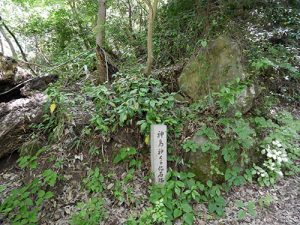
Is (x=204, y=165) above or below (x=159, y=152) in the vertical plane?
below

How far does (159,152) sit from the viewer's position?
3.16 meters

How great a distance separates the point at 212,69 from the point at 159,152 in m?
1.89

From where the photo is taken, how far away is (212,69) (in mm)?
4145

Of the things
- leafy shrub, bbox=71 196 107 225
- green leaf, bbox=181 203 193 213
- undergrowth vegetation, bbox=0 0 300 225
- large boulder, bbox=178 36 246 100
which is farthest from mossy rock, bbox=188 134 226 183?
leafy shrub, bbox=71 196 107 225

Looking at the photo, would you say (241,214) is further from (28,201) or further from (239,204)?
(28,201)

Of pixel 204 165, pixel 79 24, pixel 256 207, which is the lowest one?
pixel 256 207

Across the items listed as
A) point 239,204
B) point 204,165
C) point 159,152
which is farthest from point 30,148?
point 239,204

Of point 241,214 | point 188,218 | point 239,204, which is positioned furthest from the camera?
point 239,204

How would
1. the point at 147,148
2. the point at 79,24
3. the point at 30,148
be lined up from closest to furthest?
the point at 147,148 → the point at 30,148 → the point at 79,24

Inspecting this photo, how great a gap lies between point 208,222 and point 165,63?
3.22 metres

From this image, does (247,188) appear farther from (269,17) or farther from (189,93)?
(269,17)

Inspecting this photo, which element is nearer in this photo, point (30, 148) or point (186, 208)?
point (186, 208)

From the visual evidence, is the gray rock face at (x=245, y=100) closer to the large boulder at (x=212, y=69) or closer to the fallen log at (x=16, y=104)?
the large boulder at (x=212, y=69)

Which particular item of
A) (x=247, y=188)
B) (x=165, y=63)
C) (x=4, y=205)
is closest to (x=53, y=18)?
(x=165, y=63)
